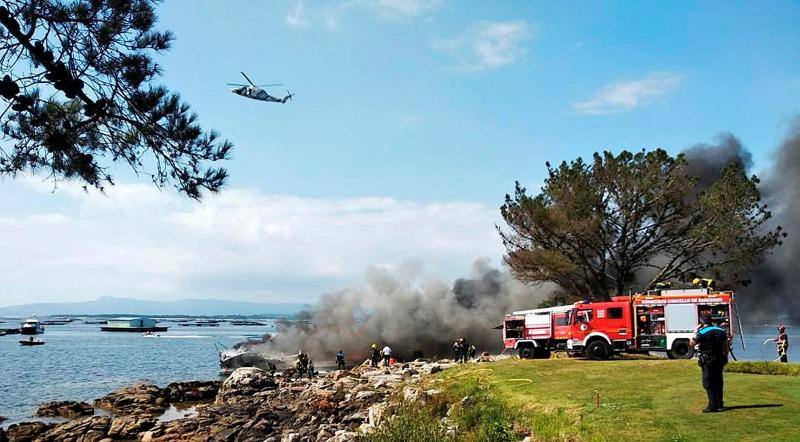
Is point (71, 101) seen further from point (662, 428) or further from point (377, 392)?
point (377, 392)

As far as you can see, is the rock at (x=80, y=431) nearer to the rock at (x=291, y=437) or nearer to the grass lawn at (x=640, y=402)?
the rock at (x=291, y=437)

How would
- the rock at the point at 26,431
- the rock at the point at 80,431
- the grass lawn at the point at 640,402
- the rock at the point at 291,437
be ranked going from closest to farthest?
the grass lawn at the point at 640,402
the rock at the point at 291,437
the rock at the point at 80,431
the rock at the point at 26,431

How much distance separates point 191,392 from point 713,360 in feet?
119

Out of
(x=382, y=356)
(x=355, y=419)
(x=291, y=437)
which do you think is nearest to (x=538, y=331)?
(x=355, y=419)

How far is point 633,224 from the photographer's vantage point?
39.8 meters

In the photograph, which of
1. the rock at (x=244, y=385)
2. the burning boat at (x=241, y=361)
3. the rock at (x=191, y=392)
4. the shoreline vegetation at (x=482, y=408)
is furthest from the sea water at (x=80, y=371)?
the rock at (x=244, y=385)

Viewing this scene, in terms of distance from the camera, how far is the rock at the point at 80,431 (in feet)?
92.3

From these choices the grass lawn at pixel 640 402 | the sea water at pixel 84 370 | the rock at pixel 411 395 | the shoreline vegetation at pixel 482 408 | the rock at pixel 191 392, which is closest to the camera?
the grass lawn at pixel 640 402

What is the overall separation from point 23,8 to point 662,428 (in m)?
13.0

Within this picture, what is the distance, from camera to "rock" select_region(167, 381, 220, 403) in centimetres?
4197

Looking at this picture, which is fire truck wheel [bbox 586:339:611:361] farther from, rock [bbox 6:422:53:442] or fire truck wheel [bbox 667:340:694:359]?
rock [bbox 6:422:53:442]

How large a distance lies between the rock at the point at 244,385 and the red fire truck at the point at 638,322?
1727 cm

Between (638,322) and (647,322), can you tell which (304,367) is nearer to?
(638,322)

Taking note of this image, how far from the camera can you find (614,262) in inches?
1613
